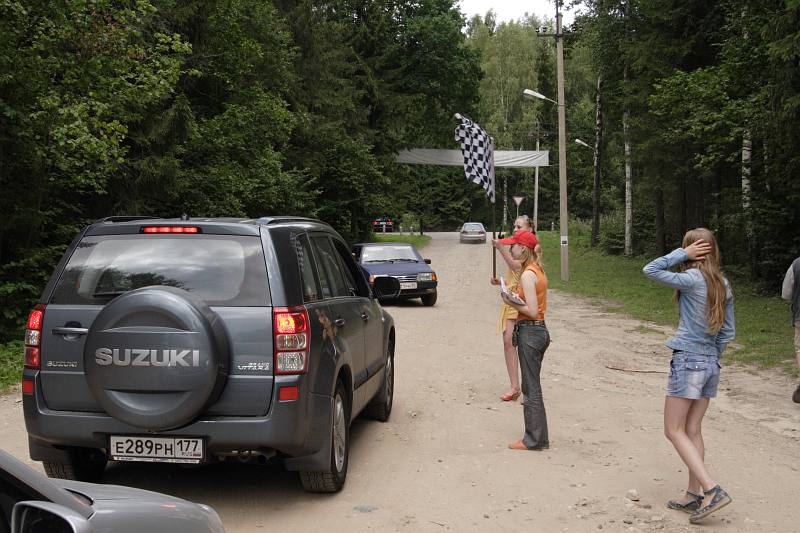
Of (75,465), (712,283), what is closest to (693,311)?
(712,283)

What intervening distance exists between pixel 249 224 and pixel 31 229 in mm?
9817

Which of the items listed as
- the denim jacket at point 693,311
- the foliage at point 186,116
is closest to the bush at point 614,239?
the foliage at point 186,116

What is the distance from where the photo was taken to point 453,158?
5244 centimetres

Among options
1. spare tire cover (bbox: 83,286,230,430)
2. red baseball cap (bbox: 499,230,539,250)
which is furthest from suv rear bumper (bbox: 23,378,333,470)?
red baseball cap (bbox: 499,230,539,250)

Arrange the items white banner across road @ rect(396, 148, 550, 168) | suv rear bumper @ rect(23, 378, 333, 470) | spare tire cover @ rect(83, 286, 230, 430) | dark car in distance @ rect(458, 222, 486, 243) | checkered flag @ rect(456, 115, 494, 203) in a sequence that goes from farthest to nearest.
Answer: dark car in distance @ rect(458, 222, 486, 243)
white banner across road @ rect(396, 148, 550, 168)
checkered flag @ rect(456, 115, 494, 203)
suv rear bumper @ rect(23, 378, 333, 470)
spare tire cover @ rect(83, 286, 230, 430)

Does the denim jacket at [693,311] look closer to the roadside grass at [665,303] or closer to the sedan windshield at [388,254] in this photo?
the roadside grass at [665,303]

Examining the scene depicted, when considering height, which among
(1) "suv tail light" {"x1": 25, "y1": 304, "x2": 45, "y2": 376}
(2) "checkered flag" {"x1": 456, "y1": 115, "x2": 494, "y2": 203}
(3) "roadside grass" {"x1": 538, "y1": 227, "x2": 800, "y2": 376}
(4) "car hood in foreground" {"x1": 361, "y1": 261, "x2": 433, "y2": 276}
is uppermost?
(2) "checkered flag" {"x1": 456, "y1": 115, "x2": 494, "y2": 203}

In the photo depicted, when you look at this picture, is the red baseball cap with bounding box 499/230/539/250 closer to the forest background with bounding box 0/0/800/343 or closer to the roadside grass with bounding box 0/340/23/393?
the roadside grass with bounding box 0/340/23/393

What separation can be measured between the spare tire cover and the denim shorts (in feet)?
9.48

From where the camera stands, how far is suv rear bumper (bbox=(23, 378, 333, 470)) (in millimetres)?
5148

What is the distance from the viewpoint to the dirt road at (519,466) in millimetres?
5500

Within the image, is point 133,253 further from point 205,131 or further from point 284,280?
point 205,131

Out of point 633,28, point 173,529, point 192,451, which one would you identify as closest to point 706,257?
point 192,451

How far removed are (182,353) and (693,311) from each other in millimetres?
3256
